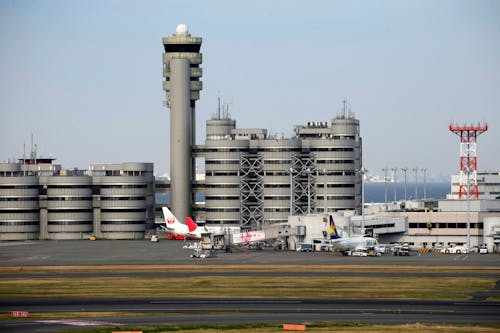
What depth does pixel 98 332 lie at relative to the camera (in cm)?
10556

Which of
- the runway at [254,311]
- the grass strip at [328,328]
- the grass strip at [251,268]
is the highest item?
the grass strip at [251,268]

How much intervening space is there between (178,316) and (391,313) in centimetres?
2330

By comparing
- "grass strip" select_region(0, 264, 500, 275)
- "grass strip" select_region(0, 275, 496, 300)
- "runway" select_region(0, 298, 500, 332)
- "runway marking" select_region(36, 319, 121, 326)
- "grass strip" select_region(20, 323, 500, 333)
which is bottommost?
"grass strip" select_region(20, 323, 500, 333)

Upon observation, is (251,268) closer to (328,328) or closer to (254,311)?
(254,311)

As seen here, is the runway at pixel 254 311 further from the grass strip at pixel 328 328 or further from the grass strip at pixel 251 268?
the grass strip at pixel 251 268

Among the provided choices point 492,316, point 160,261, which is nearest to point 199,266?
point 160,261

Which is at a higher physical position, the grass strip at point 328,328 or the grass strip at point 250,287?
the grass strip at point 250,287

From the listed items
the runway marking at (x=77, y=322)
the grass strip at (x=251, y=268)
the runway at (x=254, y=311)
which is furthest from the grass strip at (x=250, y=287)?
the runway marking at (x=77, y=322)

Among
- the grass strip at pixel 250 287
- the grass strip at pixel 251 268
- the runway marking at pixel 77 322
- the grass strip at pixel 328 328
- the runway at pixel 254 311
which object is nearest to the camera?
the grass strip at pixel 328 328

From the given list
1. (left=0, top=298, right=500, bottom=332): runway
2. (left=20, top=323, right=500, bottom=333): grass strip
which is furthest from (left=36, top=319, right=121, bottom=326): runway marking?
(left=20, top=323, right=500, bottom=333): grass strip

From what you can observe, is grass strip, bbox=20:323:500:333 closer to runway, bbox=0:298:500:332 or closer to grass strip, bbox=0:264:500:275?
runway, bbox=0:298:500:332

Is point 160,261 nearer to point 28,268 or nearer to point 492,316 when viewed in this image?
point 28,268

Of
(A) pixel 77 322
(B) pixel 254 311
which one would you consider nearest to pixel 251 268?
(B) pixel 254 311

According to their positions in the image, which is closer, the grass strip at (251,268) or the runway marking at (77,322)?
the runway marking at (77,322)
